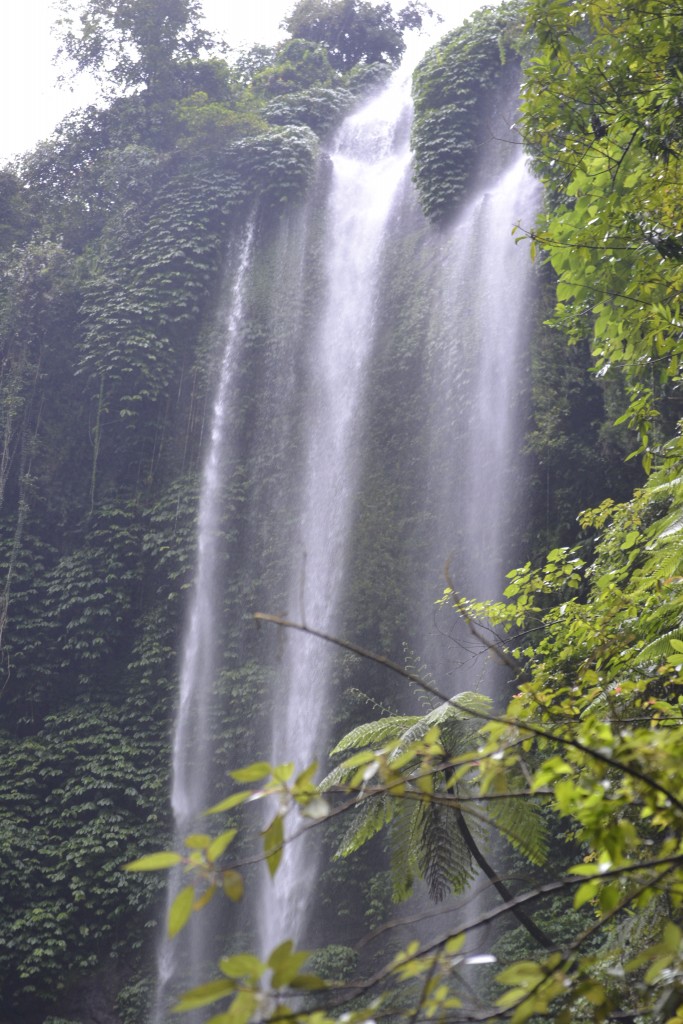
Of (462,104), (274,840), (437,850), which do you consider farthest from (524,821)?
(462,104)

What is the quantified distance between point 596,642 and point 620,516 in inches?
80.2

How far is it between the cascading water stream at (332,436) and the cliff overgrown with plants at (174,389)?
1.81 feet

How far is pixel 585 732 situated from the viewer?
4.85ft

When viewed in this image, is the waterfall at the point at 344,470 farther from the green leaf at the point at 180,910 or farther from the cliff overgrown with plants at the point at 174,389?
the green leaf at the point at 180,910

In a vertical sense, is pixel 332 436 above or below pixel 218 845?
above

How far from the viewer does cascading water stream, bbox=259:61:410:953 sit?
407 inches

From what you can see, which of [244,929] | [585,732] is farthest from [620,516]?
[244,929]

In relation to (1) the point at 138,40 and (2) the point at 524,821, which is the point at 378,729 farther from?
(1) the point at 138,40

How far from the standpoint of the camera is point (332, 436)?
12.7m

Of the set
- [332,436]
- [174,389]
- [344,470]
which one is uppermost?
[174,389]

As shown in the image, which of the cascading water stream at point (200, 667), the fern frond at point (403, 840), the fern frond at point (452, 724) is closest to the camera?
the fern frond at point (403, 840)

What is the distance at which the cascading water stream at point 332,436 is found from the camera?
10.3m

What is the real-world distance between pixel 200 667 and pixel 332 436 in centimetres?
346

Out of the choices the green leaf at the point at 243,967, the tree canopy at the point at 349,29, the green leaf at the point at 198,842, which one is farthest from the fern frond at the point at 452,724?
the tree canopy at the point at 349,29
